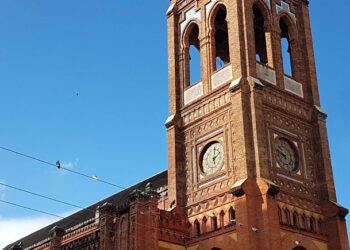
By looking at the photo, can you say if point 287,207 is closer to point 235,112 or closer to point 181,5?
point 235,112

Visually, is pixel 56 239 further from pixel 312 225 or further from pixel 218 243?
pixel 312 225

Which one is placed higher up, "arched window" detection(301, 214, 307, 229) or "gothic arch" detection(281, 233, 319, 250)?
"arched window" detection(301, 214, 307, 229)

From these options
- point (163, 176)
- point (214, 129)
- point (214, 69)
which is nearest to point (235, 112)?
point (214, 129)

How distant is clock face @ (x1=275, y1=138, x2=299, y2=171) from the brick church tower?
0.06 meters

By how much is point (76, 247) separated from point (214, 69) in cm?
1361

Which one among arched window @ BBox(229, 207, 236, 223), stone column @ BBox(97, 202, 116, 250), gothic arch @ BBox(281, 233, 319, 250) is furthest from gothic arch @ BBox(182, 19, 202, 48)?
gothic arch @ BBox(281, 233, 319, 250)

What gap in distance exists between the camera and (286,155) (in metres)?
34.2

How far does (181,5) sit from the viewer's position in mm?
40906

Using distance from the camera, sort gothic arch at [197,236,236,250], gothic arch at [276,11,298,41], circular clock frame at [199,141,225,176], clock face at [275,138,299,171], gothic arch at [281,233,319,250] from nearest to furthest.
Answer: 1. gothic arch at [281,233,319,250]
2. gothic arch at [197,236,236,250]
3. clock face at [275,138,299,171]
4. circular clock frame at [199,141,225,176]
5. gothic arch at [276,11,298,41]

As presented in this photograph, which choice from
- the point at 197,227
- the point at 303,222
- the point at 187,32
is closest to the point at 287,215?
the point at 303,222

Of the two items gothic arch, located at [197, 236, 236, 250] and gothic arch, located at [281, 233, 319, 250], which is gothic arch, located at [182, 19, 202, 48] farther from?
gothic arch, located at [281, 233, 319, 250]

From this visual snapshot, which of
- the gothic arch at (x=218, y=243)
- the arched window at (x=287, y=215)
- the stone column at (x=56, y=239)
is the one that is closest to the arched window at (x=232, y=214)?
the gothic arch at (x=218, y=243)

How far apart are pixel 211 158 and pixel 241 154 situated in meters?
3.12

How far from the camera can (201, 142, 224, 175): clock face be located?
33875 millimetres
